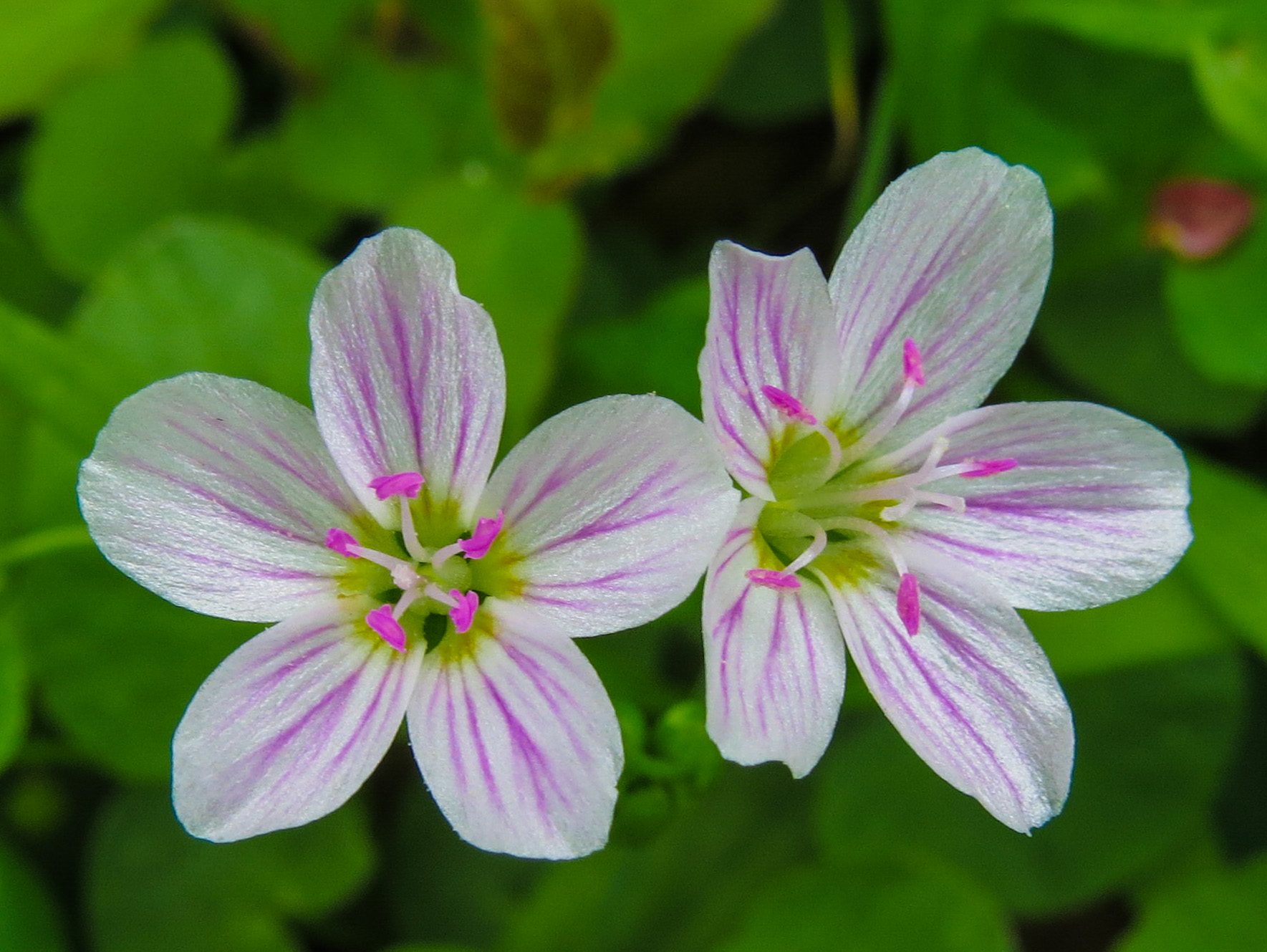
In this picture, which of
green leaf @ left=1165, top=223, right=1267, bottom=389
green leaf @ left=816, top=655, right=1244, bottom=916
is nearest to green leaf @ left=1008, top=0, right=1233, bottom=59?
green leaf @ left=1165, top=223, right=1267, bottom=389

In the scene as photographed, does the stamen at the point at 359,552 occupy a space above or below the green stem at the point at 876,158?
above

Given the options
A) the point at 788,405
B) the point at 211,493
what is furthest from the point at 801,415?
the point at 211,493

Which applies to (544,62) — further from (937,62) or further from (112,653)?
(112,653)

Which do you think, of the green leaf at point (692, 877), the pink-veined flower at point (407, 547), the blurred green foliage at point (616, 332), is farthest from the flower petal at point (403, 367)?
the green leaf at point (692, 877)

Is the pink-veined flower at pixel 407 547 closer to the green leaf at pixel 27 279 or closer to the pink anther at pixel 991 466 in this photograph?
the pink anther at pixel 991 466

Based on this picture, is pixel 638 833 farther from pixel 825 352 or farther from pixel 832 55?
pixel 832 55

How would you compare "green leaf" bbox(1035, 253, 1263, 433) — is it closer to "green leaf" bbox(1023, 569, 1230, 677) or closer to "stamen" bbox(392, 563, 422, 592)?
"green leaf" bbox(1023, 569, 1230, 677)

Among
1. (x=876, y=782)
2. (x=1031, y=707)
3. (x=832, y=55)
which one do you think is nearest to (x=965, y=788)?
(x=1031, y=707)

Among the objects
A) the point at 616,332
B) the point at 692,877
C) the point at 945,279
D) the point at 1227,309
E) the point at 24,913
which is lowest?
the point at 692,877

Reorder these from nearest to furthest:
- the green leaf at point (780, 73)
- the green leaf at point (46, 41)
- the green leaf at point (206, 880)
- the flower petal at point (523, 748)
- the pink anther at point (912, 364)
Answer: the flower petal at point (523, 748) < the pink anther at point (912, 364) < the green leaf at point (206, 880) < the green leaf at point (46, 41) < the green leaf at point (780, 73)
